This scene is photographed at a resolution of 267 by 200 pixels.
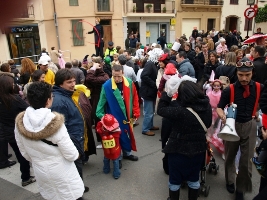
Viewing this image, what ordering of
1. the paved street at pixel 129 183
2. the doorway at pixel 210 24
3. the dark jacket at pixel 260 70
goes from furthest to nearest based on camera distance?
the doorway at pixel 210 24 < the dark jacket at pixel 260 70 < the paved street at pixel 129 183

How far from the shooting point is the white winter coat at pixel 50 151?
2279 mm

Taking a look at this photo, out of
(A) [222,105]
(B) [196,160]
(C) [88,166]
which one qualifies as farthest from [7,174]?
(A) [222,105]

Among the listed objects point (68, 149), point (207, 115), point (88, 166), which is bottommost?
point (88, 166)

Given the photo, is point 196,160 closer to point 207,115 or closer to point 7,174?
point 207,115

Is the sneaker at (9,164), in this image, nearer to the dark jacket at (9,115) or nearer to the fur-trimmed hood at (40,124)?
the dark jacket at (9,115)

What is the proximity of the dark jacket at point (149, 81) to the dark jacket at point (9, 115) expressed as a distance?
254 cm

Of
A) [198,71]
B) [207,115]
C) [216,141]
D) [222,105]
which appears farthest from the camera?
[198,71]

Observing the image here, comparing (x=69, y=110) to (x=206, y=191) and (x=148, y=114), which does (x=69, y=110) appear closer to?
(x=206, y=191)

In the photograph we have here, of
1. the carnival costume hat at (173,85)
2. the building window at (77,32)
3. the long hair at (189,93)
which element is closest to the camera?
the long hair at (189,93)

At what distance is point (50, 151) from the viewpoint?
92.7 inches

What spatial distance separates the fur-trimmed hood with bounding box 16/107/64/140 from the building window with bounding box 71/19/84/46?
17963 millimetres

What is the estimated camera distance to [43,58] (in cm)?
538

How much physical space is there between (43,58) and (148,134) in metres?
2.87

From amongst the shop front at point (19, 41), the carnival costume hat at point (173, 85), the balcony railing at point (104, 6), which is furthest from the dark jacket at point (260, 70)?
the balcony railing at point (104, 6)
